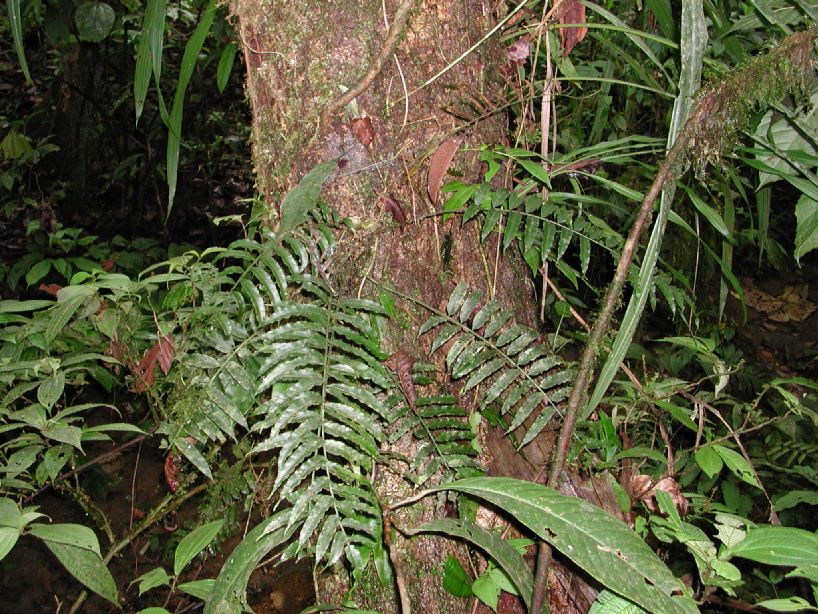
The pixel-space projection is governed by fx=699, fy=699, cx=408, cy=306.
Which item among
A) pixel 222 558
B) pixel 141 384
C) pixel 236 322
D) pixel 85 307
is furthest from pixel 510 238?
pixel 222 558

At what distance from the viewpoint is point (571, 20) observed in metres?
1.44

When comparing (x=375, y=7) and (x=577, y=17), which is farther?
(x=577, y=17)

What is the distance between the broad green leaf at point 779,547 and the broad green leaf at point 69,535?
995 mm

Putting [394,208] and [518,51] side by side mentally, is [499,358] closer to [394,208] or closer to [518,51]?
[394,208]

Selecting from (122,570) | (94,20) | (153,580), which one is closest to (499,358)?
(153,580)

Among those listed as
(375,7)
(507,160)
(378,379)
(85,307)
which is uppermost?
(375,7)

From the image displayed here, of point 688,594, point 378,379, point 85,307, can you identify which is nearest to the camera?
point 688,594

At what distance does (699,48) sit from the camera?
3.26 ft

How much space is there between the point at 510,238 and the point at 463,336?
0.63 feet

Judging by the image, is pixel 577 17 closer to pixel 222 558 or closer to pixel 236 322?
pixel 236 322

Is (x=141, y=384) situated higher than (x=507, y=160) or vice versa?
(x=507, y=160)

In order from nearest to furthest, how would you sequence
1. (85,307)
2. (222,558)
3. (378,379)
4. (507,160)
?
(378,379) → (507,160) → (85,307) → (222,558)

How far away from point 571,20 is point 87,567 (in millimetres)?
1381

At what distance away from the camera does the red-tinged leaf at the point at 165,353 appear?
53.1 inches
